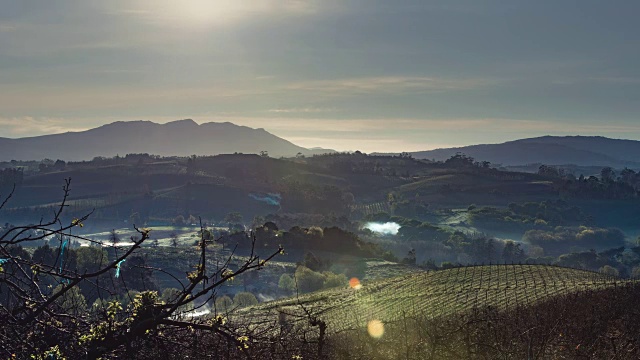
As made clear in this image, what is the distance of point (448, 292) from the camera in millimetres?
55656

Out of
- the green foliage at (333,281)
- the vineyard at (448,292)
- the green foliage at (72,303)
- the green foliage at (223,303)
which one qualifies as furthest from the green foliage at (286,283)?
the green foliage at (72,303)

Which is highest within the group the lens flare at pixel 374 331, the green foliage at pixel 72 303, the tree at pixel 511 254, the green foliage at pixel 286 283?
the green foliage at pixel 72 303

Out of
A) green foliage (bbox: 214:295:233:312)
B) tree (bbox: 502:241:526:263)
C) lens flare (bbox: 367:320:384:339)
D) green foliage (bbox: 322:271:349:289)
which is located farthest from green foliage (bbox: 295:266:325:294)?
tree (bbox: 502:241:526:263)

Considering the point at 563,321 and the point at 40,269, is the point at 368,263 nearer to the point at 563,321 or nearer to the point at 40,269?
the point at 563,321

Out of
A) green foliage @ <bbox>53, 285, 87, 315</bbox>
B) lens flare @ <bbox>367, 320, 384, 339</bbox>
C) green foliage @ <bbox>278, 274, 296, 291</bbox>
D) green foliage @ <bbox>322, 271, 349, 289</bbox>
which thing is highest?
green foliage @ <bbox>53, 285, 87, 315</bbox>

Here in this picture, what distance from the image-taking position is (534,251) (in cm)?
18962

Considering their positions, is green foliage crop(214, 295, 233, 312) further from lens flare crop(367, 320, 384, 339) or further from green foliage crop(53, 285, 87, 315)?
lens flare crop(367, 320, 384, 339)

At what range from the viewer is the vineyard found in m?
43.1

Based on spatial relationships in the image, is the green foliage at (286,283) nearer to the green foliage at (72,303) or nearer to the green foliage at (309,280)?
the green foliage at (309,280)

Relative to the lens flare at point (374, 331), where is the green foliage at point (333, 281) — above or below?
below

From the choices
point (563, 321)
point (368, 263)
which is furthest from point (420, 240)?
point (563, 321)

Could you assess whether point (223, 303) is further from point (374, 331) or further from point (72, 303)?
point (374, 331)

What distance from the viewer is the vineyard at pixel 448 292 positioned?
43122mm

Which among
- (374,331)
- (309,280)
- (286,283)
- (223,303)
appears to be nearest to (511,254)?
(286,283)
